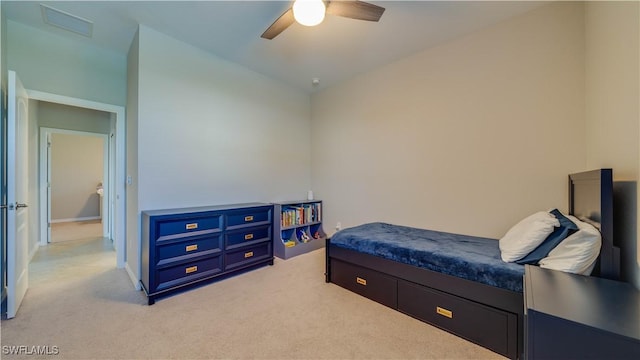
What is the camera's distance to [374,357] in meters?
1.60

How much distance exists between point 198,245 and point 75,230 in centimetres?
494

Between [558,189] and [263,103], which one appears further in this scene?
[263,103]

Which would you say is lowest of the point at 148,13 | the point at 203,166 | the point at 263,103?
the point at 203,166

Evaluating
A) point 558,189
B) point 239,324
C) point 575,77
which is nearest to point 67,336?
point 239,324

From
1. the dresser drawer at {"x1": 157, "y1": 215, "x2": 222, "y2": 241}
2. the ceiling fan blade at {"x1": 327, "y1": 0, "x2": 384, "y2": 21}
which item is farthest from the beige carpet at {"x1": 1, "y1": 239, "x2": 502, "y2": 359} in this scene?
the ceiling fan blade at {"x1": 327, "y1": 0, "x2": 384, "y2": 21}

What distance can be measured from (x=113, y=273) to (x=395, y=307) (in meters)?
3.29

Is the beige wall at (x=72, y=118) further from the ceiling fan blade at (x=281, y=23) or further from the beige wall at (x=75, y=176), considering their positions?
the ceiling fan blade at (x=281, y=23)

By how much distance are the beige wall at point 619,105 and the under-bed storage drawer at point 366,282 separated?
1.46 metres

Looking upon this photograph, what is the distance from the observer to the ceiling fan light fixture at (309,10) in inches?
67.0

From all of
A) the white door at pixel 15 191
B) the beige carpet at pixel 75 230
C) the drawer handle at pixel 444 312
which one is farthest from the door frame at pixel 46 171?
the drawer handle at pixel 444 312

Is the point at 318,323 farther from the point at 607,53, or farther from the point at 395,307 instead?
the point at 607,53

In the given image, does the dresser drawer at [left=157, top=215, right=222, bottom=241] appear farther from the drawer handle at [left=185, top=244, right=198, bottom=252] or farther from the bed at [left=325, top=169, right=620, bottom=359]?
the bed at [left=325, top=169, right=620, bottom=359]

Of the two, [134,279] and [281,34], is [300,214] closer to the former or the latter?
[134,279]

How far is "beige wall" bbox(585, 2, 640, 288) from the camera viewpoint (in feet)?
4.40
